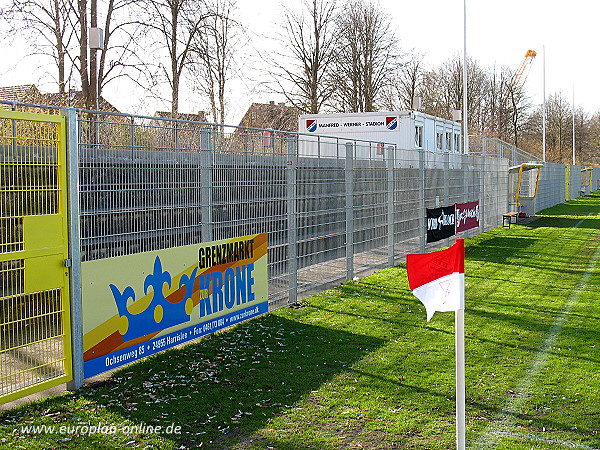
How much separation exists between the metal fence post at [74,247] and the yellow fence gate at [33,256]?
0.05 meters

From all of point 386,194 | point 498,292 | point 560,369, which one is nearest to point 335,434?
point 560,369

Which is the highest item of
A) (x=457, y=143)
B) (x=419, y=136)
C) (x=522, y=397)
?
(x=457, y=143)

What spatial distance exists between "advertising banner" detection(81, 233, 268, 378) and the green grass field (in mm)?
238

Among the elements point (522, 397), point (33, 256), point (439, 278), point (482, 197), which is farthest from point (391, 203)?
point (439, 278)

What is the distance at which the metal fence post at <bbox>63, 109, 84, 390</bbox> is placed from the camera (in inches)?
253

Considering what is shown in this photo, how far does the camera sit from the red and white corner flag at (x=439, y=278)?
183 inches

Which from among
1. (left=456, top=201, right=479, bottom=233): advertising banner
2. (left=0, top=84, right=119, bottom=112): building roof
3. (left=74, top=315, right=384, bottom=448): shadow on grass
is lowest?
(left=74, top=315, right=384, bottom=448): shadow on grass

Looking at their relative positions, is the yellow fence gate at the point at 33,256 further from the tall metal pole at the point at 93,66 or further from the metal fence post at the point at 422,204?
the tall metal pole at the point at 93,66

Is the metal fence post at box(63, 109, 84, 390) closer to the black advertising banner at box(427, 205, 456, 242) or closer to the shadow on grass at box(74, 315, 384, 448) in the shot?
the shadow on grass at box(74, 315, 384, 448)

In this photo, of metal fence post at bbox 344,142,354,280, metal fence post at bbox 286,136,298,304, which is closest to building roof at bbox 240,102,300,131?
metal fence post at bbox 344,142,354,280

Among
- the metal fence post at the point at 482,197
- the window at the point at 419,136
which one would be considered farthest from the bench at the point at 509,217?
the window at the point at 419,136

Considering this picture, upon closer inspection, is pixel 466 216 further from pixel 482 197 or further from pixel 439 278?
pixel 439 278

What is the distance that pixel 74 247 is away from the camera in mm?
6480

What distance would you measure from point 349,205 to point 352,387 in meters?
6.14
